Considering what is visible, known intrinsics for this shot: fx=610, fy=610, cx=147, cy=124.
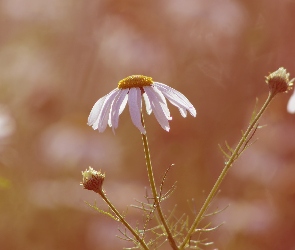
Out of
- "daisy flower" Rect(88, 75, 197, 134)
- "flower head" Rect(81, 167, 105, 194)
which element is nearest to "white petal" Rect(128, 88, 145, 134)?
"daisy flower" Rect(88, 75, 197, 134)

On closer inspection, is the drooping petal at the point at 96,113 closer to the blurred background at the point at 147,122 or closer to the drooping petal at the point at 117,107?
the drooping petal at the point at 117,107

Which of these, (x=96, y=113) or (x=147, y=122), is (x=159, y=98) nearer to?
(x=96, y=113)

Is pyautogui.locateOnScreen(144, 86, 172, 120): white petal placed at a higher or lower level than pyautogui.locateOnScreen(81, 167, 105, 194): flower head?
higher

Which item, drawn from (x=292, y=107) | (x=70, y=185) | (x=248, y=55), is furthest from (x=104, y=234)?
(x=292, y=107)

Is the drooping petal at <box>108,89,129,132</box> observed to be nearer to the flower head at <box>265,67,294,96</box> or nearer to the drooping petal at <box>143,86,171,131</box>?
the drooping petal at <box>143,86,171,131</box>

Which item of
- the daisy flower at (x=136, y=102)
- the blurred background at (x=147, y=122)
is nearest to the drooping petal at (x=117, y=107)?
the daisy flower at (x=136, y=102)

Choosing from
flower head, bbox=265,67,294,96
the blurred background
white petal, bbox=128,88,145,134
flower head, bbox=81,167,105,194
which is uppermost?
the blurred background

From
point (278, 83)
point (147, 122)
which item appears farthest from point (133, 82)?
point (147, 122)

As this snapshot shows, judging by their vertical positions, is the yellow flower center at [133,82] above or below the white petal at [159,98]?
above
